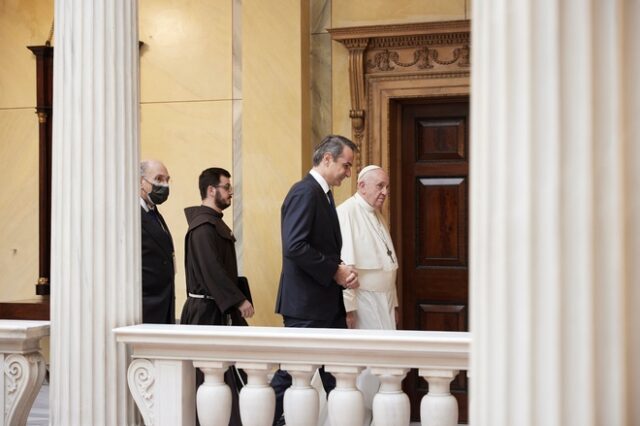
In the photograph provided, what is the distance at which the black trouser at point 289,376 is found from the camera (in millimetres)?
5390

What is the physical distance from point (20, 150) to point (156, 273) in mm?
3285

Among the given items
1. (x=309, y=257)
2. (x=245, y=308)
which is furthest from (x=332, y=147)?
(x=245, y=308)

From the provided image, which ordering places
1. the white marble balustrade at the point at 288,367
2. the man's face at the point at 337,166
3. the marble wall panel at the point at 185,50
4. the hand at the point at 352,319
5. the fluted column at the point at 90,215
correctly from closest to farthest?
→ 1. the white marble balustrade at the point at 288,367
2. the fluted column at the point at 90,215
3. the man's face at the point at 337,166
4. the hand at the point at 352,319
5. the marble wall panel at the point at 185,50

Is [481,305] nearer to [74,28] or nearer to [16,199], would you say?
[74,28]

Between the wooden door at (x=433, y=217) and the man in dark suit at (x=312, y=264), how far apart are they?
2586 millimetres

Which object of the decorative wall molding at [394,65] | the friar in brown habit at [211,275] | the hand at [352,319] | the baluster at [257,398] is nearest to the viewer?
the baluster at [257,398]

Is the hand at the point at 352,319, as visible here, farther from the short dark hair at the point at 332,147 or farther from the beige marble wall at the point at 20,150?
the beige marble wall at the point at 20,150

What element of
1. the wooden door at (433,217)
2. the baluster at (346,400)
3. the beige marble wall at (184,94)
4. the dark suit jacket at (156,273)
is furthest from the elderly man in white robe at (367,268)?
the baluster at (346,400)

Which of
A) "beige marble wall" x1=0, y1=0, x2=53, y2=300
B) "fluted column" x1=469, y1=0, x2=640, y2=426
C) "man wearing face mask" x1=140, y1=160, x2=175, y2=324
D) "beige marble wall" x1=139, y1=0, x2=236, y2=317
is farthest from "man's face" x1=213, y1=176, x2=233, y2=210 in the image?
"fluted column" x1=469, y1=0, x2=640, y2=426

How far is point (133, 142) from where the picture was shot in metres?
4.39

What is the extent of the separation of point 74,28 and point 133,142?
53cm

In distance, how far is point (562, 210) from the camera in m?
2.76

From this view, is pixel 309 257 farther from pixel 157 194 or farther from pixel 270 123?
pixel 270 123

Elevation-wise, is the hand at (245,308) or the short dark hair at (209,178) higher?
the short dark hair at (209,178)
